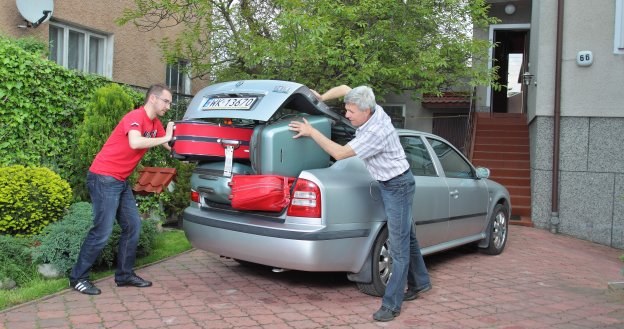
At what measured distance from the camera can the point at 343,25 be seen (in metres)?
8.62

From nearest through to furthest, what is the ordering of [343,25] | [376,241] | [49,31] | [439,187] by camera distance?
[376,241]
[439,187]
[343,25]
[49,31]

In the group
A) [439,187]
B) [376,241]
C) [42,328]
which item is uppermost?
[439,187]

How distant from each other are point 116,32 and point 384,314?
837 centimetres

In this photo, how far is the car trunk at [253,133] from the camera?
4.64m

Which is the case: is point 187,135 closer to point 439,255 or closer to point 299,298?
point 299,298

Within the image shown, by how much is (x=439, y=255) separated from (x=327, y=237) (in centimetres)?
297

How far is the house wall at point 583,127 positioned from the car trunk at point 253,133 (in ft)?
20.2

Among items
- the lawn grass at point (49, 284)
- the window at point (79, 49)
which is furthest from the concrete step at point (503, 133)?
the lawn grass at point (49, 284)

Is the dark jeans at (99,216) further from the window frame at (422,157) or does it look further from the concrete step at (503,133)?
the concrete step at (503,133)

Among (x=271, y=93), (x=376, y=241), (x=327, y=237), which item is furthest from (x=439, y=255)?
(x=271, y=93)

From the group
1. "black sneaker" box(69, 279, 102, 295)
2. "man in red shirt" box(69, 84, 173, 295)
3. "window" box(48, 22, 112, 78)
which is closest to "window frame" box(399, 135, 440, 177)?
"man in red shirt" box(69, 84, 173, 295)

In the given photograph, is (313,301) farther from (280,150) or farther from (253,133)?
(253,133)

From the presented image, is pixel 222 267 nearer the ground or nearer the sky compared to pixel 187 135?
nearer the ground

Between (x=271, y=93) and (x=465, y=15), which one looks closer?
(x=271, y=93)
